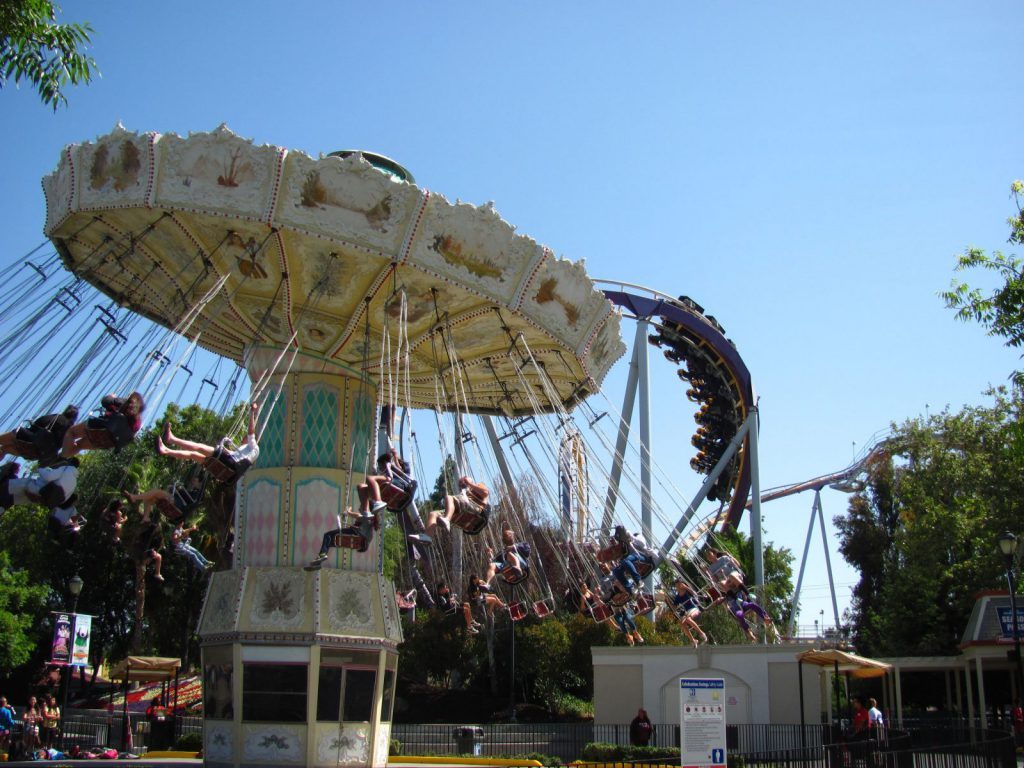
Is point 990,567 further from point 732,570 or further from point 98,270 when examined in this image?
point 98,270

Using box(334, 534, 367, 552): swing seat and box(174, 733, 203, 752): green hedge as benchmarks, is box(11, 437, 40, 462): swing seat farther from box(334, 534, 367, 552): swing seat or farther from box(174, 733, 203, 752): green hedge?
box(174, 733, 203, 752): green hedge

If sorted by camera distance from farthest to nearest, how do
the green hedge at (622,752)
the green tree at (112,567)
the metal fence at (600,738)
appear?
the green tree at (112,567) < the green hedge at (622,752) < the metal fence at (600,738)

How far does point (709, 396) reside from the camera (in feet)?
132

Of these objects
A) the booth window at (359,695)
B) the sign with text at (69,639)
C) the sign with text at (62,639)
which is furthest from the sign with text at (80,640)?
the booth window at (359,695)

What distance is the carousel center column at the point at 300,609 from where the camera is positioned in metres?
14.5

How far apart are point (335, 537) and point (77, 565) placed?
27077 millimetres

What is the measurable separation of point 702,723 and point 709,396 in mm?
29980

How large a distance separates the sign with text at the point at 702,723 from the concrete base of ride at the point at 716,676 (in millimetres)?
13185

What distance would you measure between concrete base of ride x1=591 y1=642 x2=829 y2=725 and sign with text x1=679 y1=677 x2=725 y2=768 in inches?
519

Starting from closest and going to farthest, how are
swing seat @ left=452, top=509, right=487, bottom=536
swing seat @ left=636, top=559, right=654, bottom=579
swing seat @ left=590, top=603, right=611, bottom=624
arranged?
swing seat @ left=452, top=509, right=487, bottom=536 → swing seat @ left=636, top=559, right=654, bottom=579 → swing seat @ left=590, top=603, right=611, bottom=624

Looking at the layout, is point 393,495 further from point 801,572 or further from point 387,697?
point 801,572

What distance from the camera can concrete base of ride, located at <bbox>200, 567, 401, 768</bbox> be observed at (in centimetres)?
1451

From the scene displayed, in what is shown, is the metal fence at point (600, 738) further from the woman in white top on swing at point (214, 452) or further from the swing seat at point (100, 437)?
the swing seat at point (100, 437)

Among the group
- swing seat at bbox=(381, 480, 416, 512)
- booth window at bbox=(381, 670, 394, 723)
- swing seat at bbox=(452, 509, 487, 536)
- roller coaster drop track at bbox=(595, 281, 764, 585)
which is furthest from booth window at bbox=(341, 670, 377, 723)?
roller coaster drop track at bbox=(595, 281, 764, 585)
